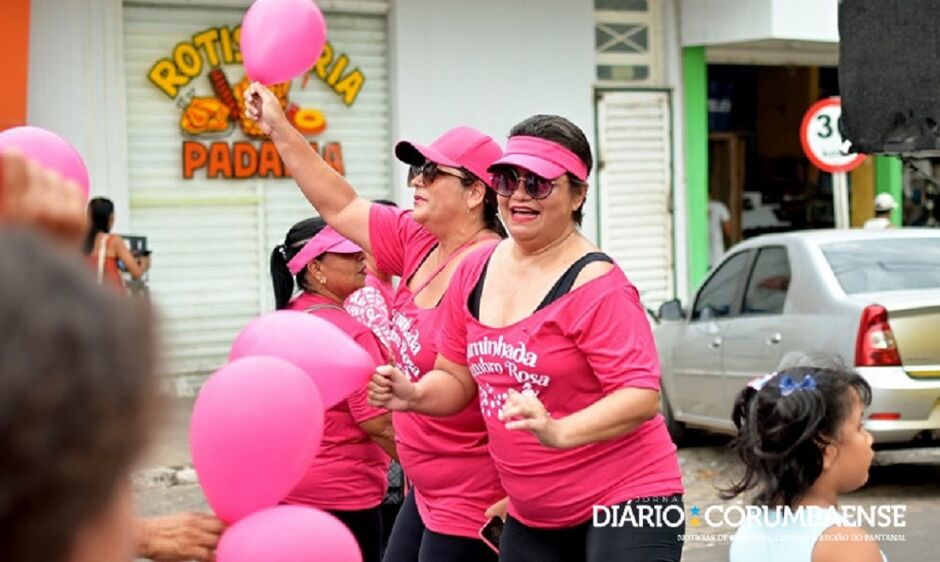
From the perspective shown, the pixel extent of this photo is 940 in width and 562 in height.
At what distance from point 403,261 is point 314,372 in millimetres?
1986

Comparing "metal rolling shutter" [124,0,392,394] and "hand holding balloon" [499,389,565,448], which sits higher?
"metal rolling shutter" [124,0,392,394]

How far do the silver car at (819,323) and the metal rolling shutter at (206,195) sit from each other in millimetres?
4351

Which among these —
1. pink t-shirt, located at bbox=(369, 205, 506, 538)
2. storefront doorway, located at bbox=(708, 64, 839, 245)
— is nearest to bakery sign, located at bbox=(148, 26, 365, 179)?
storefront doorway, located at bbox=(708, 64, 839, 245)

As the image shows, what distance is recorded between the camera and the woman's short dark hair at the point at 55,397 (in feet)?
3.58

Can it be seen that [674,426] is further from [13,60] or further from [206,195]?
[13,60]

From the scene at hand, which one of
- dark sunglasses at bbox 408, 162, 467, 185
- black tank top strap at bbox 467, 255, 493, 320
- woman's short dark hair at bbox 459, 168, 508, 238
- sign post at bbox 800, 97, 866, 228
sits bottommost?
black tank top strap at bbox 467, 255, 493, 320

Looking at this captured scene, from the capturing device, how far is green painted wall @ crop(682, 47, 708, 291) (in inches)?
676

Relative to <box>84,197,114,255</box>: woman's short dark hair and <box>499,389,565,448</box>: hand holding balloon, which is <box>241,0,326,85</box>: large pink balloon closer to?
<box>499,389,565,448</box>: hand holding balloon

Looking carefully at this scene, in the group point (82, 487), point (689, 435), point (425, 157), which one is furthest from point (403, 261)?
point (689, 435)

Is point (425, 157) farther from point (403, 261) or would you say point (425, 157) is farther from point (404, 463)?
→ point (404, 463)

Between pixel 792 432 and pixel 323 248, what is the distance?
210cm

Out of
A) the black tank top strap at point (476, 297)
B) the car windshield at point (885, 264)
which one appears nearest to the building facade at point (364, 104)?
the car windshield at point (885, 264)

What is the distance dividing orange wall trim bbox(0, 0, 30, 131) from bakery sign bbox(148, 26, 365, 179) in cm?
151

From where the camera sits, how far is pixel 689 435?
11633mm
